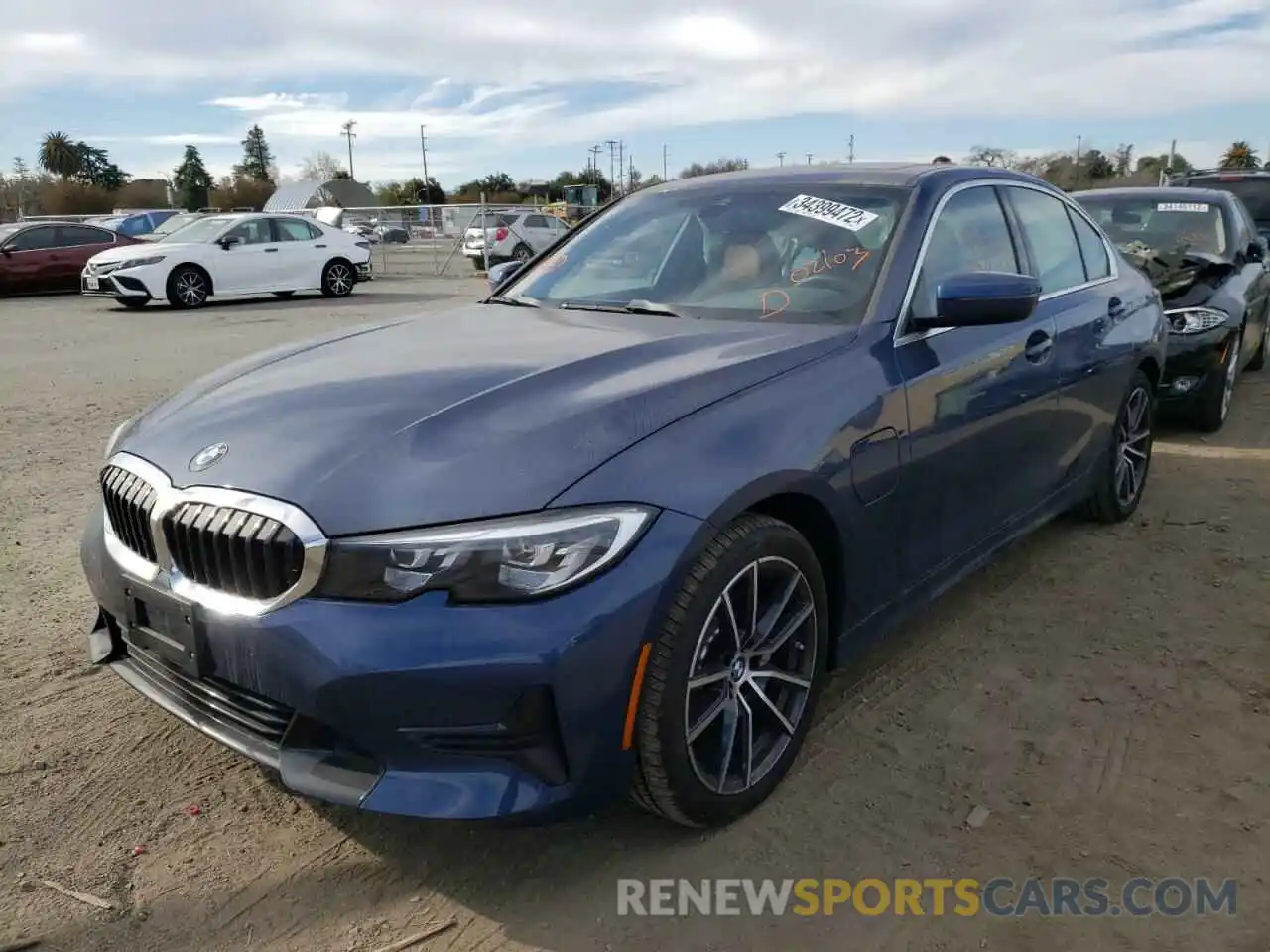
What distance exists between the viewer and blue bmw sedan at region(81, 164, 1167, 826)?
2072 mm

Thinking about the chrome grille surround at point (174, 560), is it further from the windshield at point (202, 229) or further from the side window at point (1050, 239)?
the windshield at point (202, 229)

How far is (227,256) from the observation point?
16703 millimetres

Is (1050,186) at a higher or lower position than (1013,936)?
higher

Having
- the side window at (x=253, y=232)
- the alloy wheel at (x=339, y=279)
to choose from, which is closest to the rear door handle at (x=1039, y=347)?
the side window at (x=253, y=232)

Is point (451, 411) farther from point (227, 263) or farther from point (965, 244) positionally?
point (227, 263)

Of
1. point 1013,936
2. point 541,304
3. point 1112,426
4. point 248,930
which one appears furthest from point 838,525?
point 1112,426

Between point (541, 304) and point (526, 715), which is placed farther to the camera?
point (541, 304)

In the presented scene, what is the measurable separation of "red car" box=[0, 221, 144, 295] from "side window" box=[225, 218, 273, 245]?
3.02 m

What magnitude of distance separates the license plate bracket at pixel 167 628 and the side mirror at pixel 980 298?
2149 millimetres

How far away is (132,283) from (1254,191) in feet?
51.5

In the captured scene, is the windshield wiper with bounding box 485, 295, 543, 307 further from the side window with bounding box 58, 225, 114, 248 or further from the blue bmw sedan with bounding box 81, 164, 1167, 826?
the side window with bounding box 58, 225, 114, 248

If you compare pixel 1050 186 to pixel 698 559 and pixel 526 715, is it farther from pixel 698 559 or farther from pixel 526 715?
pixel 526 715

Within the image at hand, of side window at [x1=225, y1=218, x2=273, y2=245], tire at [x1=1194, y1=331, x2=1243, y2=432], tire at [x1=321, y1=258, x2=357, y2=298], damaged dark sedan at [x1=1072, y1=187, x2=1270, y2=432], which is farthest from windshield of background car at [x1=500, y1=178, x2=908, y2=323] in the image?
tire at [x1=321, y1=258, x2=357, y2=298]

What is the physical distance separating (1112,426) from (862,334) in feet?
7.34
